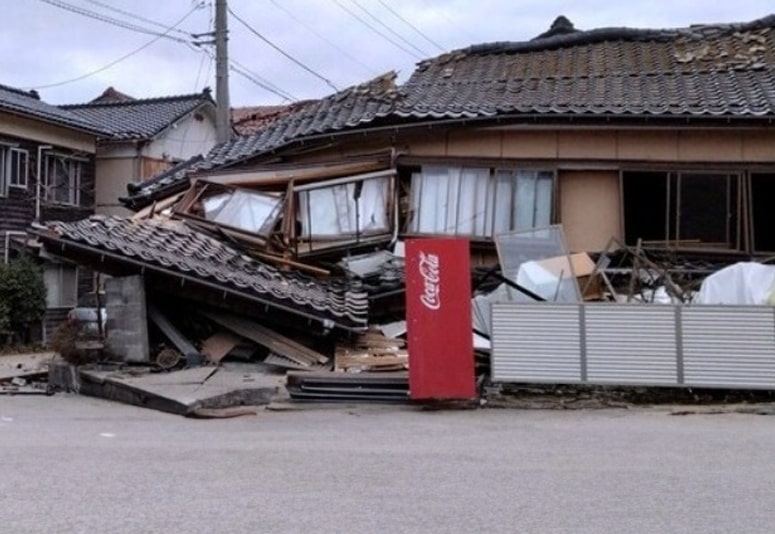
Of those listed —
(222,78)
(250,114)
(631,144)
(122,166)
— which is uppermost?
(250,114)

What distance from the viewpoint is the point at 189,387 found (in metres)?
11.0

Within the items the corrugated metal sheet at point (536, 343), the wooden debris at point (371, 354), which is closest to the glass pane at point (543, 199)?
the wooden debris at point (371, 354)

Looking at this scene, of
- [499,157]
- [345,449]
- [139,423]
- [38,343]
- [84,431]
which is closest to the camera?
[345,449]

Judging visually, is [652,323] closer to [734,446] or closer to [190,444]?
[734,446]

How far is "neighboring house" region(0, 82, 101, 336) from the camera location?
22.4 meters

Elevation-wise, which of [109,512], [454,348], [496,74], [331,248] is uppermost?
[496,74]

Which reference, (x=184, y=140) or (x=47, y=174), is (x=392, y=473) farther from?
(x=184, y=140)

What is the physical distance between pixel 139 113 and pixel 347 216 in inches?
680

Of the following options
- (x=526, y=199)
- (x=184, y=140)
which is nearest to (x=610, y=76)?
(x=526, y=199)

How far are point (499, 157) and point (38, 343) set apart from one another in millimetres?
13573

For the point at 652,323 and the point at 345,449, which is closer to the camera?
the point at 345,449

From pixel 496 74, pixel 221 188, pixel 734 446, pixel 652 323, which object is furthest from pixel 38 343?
pixel 734 446

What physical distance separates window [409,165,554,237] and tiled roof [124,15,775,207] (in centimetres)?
101

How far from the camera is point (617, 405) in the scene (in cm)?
1053
